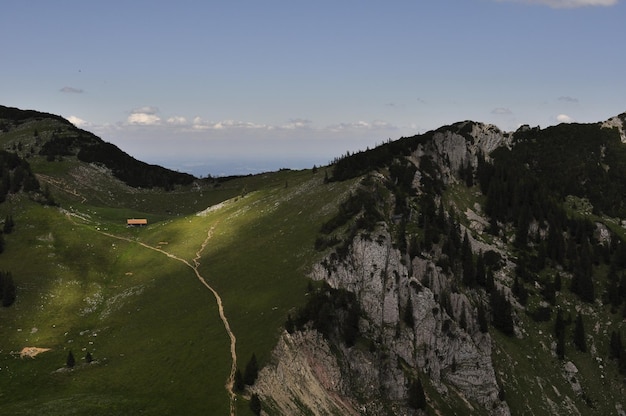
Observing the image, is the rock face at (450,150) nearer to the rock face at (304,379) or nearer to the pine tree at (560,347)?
the pine tree at (560,347)

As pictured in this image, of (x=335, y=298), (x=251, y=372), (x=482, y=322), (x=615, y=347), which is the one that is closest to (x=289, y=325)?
(x=251, y=372)

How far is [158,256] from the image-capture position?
125 meters

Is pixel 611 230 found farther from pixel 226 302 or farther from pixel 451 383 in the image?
pixel 226 302

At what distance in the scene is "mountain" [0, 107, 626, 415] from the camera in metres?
76.7

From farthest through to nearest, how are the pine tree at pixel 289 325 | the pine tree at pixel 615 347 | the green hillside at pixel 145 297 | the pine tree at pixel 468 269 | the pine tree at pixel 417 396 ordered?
the pine tree at pixel 468 269 → the pine tree at pixel 615 347 → the pine tree at pixel 417 396 → the pine tree at pixel 289 325 → the green hillside at pixel 145 297

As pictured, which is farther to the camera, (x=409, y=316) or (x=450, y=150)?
(x=450, y=150)

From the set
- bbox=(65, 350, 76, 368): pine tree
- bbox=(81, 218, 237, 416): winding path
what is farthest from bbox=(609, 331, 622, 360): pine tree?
bbox=(65, 350, 76, 368): pine tree

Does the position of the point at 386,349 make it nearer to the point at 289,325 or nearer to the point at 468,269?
the point at 289,325

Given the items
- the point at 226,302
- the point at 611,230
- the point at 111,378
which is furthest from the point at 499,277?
the point at 111,378

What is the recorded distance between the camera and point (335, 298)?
93.8 m

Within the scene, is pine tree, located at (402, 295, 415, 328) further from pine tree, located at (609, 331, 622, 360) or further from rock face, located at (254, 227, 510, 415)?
pine tree, located at (609, 331, 622, 360)

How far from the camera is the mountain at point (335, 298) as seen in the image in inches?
3019

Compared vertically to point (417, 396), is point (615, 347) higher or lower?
lower

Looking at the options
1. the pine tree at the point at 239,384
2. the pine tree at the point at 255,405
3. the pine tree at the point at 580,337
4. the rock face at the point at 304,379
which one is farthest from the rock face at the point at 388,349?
the pine tree at the point at 580,337
